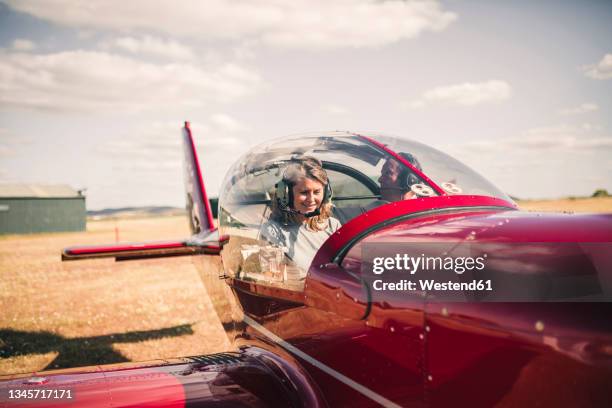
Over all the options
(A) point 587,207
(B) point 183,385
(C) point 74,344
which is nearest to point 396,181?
(B) point 183,385

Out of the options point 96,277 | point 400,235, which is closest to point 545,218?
point 400,235

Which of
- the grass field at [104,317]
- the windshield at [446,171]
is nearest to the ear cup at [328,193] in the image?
the windshield at [446,171]

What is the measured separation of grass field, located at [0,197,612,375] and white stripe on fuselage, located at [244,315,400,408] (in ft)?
6.03

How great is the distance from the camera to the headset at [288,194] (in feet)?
8.86

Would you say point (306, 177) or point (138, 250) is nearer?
point (306, 177)

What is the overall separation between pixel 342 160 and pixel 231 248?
45.7 inches

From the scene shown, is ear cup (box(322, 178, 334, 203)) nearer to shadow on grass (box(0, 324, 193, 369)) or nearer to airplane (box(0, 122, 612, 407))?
airplane (box(0, 122, 612, 407))

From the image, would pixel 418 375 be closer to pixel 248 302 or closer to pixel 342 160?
pixel 342 160

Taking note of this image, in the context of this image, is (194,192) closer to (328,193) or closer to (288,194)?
(288,194)

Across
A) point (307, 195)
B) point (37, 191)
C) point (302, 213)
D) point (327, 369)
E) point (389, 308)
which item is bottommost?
point (327, 369)

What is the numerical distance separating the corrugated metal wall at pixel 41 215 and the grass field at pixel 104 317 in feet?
108

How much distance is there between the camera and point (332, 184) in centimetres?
277

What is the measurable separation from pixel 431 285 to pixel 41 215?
4886 centimetres

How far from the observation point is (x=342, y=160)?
9.36ft
